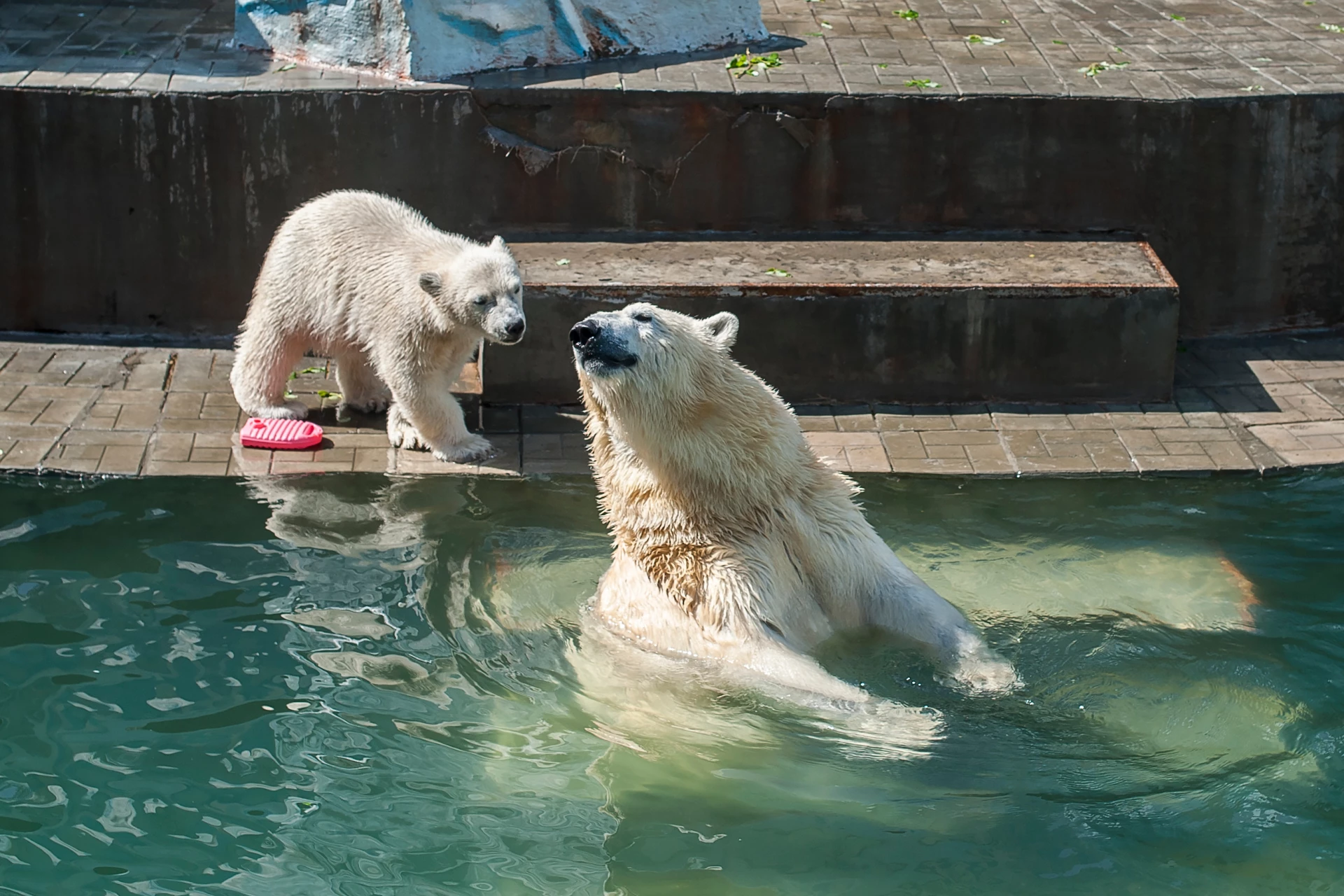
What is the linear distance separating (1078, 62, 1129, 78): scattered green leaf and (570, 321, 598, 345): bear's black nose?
17.7ft

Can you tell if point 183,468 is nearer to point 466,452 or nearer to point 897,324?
point 466,452

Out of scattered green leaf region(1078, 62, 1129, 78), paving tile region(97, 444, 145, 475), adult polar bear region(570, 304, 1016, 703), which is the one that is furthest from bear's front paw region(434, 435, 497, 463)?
scattered green leaf region(1078, 62, 1129, 78)

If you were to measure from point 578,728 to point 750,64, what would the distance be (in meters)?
5.03

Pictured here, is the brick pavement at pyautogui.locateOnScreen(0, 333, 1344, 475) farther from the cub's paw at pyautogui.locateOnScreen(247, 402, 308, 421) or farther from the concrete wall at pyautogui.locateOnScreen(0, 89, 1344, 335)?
the concrete wall at pyautogui.locateOnScreen(0, 89, 1344, 335)

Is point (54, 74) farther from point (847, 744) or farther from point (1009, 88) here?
point (847, 744)

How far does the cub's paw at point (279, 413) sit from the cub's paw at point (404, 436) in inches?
19.5

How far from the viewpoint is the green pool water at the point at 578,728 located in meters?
4.24

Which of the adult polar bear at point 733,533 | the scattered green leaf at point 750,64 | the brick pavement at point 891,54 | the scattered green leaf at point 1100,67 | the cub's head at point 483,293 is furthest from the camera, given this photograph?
the scattered green leaf at point 1100,67

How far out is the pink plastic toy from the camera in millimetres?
6953

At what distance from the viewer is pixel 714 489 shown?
471 centimetres

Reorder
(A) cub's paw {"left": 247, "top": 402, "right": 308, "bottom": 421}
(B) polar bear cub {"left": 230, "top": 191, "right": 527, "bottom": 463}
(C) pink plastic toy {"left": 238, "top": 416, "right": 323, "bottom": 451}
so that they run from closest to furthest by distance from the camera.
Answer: (B) polar bear cub {"left": 230, "top": 191, "right": 527, "bottom": 463}, (C) pink plastic toy {"left": 238, "top": 416, "right": 323, "bottom": 451}, (A) cub's paw {"left": 247, "top": 402, "right": 308, "bottom": 421}

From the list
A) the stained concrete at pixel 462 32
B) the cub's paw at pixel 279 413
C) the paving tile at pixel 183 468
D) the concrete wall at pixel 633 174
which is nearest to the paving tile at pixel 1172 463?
the concrete wall at pixel 633 174

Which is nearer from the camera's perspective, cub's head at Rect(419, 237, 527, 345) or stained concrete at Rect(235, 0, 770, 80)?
cub's head at Rect(419, 237, 527, 345)

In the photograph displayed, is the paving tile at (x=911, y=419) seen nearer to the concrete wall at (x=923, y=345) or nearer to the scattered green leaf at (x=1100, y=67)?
the concrete wall at (x=923, y=345)
